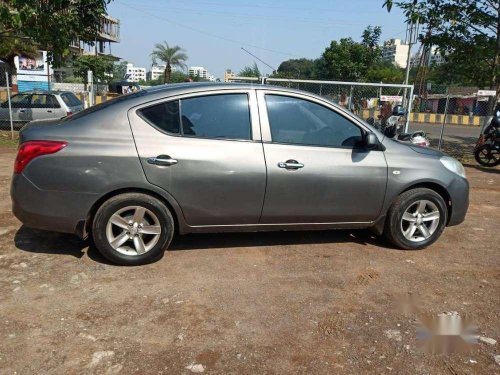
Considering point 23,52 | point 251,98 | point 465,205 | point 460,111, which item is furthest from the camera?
point 460,111

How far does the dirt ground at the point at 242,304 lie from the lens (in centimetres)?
283

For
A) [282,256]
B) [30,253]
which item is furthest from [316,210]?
[30,253]

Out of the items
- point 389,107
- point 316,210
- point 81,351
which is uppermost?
point 389,107

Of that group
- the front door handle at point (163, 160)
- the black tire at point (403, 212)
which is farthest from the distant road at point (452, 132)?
the front door handle at point (163, 160)

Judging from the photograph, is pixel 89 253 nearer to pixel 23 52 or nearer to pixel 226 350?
pixel 226 350

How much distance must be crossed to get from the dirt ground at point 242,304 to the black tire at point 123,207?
0.31 ft

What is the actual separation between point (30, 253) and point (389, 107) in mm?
10568

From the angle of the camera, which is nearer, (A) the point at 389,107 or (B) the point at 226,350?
(B) the point at 226,350

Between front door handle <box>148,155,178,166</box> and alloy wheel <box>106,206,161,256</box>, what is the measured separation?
1.38 ft

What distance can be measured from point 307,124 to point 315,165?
1.37 feet

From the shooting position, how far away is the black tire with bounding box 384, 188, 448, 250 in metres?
4.63

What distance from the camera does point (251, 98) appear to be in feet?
14.0

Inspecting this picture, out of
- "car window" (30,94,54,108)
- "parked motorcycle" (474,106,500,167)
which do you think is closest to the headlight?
"parked motorcycle" (474,106,500,167)

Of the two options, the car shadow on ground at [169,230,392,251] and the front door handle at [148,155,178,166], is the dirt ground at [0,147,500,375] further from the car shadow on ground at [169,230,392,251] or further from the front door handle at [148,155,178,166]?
the front door handle at [148,155,178,166]
